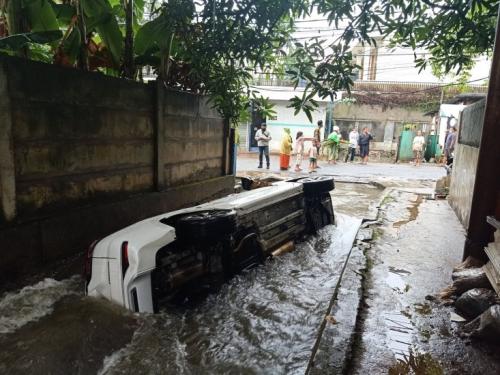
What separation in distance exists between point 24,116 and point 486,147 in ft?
17.9

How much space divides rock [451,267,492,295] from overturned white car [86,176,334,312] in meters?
2.26

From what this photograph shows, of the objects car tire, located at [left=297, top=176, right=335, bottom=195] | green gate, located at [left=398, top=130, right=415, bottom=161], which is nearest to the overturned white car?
car tire, located at [left=297, top=176, right=335, bottom=195]

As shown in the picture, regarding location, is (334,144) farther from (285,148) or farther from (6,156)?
(6,156)

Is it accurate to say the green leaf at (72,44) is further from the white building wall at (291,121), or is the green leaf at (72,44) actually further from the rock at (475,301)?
the white building wall at (291,121)

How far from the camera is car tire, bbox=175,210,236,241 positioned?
3669mm

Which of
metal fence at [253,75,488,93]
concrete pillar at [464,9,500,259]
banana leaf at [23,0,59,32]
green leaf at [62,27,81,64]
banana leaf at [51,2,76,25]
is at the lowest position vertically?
concrete pillar at [464,9,500,259]

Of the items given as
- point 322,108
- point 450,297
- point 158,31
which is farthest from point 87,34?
point 322,108

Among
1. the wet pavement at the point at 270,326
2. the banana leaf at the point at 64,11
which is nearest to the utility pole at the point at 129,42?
the banana leaf at the point at 64,11

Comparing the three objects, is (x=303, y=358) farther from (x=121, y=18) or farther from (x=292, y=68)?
(x=121, y=18)

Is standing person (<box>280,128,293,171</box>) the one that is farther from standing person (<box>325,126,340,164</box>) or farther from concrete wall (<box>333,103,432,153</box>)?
concrete wall (<box>333,103,432,153</box>)

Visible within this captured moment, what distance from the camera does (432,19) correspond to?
4676mm

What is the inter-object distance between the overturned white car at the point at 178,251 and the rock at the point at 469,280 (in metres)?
2.26

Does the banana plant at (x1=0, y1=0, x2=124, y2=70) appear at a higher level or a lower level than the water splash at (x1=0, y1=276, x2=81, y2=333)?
higher

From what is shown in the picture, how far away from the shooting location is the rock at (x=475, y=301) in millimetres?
3490
